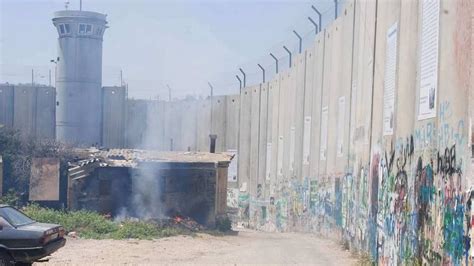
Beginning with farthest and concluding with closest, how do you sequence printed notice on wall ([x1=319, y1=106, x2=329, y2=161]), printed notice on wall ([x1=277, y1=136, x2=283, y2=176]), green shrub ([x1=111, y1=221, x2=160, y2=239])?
printed notice on wall ([x1=277, y1=136, x2=283, y2=176])
printed notice on wall ([x1=319, y1=106, x2=329, y2=161])
green shrub ([x1=111, y1=221, x2=160, y2=239])

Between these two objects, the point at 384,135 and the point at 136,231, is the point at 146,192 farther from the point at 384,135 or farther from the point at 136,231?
the point at 384,135

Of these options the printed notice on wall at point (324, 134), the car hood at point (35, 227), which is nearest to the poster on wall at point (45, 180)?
the printed notice on wall at point (324, 134)

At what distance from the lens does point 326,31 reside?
24312 mm

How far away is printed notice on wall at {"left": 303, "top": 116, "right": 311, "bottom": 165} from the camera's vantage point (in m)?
25.9

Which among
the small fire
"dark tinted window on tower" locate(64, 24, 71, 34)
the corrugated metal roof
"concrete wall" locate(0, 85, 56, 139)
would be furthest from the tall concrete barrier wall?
"concrete wall" locate(0, 85, 56, 139)

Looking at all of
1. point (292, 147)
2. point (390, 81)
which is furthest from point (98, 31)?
point (390, 81)

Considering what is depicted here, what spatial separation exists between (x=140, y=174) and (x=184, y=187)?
1692 mm

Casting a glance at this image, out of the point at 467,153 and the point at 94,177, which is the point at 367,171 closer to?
the point at 467,153

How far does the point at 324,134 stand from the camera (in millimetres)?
22969

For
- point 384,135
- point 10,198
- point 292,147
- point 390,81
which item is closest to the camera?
point 390,81

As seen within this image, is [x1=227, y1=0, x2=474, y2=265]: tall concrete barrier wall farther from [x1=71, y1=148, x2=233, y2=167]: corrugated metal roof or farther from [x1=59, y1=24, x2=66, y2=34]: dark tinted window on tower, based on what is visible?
[x1=59, y1=24, x2=66, y2=34]: dark tinted window on tower

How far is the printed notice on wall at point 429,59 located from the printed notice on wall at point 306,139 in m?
15.3

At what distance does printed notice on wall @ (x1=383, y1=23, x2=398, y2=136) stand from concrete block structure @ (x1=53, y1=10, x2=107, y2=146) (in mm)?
33094

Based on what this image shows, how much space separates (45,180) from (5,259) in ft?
47.9
